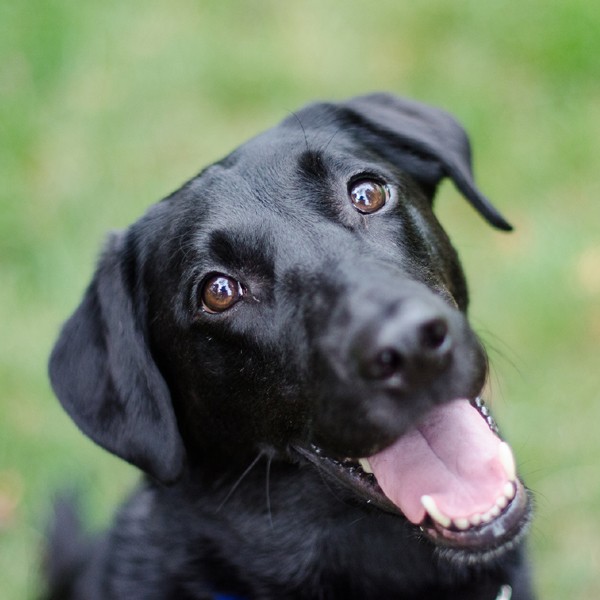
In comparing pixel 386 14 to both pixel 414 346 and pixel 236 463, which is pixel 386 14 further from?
pixel 414 346

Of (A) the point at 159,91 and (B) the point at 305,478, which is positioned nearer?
(B) the point at 305,478

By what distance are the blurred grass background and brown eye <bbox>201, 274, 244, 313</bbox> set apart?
1.67 m

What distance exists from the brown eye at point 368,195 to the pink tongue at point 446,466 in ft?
1.90

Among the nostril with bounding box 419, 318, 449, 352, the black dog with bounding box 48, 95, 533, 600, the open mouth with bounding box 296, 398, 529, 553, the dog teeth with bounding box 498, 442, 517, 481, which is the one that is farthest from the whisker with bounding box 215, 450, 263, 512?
the nostril with bounding box 419, 318, 449, 352

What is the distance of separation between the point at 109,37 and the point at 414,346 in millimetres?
4456

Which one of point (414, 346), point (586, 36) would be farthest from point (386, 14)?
point (414, 346)

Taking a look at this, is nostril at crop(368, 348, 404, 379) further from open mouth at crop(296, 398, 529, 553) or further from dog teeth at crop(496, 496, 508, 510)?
dog teeth at crop(496, 496, 508, 510)

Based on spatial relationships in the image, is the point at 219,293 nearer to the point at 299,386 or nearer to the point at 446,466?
the point at 299,386

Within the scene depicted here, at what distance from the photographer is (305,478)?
2.49 m

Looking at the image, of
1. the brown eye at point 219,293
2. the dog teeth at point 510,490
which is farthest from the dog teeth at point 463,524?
the brown eye at point 219,293

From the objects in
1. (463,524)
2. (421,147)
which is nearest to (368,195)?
(421,147)

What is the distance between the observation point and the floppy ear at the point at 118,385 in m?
2.45

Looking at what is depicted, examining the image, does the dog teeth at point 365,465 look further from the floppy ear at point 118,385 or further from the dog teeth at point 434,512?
the floppy ear at point 118,385

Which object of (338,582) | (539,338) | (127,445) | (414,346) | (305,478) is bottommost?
(539,338)
